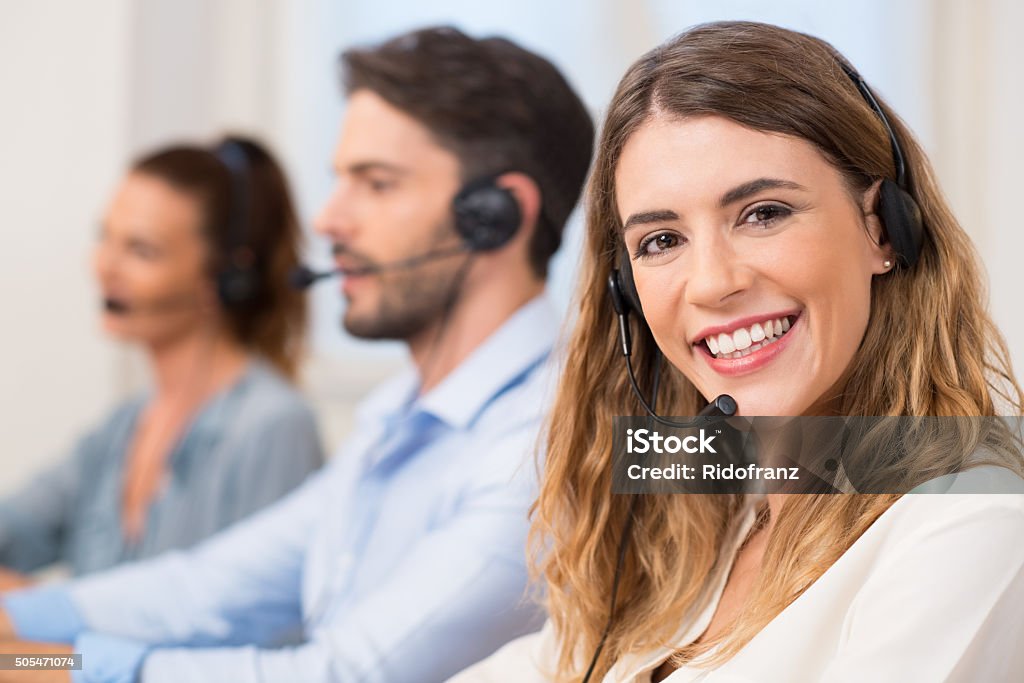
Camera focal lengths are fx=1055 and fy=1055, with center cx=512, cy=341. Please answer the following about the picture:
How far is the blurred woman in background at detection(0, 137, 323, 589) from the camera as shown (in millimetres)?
1853

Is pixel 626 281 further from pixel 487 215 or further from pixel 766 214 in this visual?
pixel 487 215

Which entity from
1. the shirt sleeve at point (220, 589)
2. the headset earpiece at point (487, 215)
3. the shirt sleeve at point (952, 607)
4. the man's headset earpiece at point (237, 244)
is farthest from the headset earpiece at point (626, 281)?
the man's headset earpiece at point (237, 244)

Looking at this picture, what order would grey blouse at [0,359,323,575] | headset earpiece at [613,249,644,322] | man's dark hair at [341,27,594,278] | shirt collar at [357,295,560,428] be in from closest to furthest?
headset earpiece at [613,249,644,322] → shirt collar at [357,295,560,428] → man's dark hair at [341,27,594,278] → grey blouse at [0,359,323,575]

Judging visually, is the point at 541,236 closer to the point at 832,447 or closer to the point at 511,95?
the point at 511,95

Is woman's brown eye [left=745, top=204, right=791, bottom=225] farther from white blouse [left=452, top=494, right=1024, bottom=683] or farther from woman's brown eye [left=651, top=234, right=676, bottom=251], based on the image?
white blouse [left=452, top=494, right=1024, bottom=683]

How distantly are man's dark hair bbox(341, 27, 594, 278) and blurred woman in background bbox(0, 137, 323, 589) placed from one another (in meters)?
0.70

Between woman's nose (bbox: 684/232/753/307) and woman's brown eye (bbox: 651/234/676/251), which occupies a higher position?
woman's brown eye (bbox: 651/234/676/251)

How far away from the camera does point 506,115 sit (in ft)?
4.44

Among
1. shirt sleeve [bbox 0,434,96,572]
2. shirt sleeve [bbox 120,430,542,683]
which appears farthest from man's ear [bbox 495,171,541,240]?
shirt sleeve [bbox 0,434,96,572]

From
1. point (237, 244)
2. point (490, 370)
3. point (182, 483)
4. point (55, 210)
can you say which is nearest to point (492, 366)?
point (490, 370)

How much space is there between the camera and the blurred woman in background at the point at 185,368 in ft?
6.08

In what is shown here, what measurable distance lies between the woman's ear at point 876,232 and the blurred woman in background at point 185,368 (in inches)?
48.3

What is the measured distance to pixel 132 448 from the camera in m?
2.02

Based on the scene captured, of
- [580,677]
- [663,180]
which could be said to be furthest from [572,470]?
[663,180]
